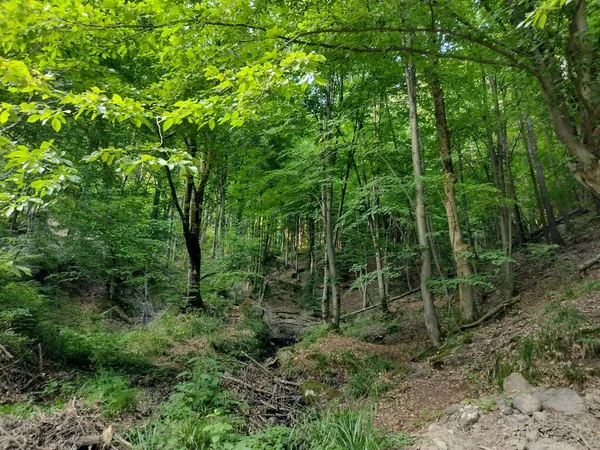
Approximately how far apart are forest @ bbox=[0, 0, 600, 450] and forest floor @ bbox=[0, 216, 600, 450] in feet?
0.12

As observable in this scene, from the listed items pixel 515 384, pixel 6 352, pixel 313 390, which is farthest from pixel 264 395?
pixel 515 384

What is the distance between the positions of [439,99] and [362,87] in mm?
2243

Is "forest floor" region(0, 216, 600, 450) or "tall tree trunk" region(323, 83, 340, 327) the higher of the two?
"tall tree trunk" region(323, 83, 340, 327)

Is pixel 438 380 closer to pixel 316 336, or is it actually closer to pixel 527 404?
pixel 527 404

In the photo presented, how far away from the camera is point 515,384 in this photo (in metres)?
4.58

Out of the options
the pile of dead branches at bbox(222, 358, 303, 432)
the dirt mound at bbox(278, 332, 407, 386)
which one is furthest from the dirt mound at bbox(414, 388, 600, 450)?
the dirt mound at bbox(278, 332, 407, 386)

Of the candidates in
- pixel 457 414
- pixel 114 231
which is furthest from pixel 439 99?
pixel 114 231

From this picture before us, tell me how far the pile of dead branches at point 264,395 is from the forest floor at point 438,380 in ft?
0.09

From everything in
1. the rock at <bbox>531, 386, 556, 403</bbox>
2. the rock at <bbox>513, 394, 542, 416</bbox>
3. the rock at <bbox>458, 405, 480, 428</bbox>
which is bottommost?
the rock at <bbox>458, 405, 480, 428</bbox>

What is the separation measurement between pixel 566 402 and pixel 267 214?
985cm

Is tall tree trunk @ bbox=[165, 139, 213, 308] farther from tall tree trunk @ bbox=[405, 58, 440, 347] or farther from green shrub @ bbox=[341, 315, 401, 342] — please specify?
tall tree trunk @ bbox=[405, 58, 440, 347]

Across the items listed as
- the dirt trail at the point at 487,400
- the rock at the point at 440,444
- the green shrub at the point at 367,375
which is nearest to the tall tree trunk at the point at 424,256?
the dirt trail at the point at 487,400

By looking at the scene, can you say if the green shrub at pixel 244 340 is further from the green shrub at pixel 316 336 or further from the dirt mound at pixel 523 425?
the dirt mound at pixel 523 425

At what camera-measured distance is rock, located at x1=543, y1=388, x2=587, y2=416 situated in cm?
387
